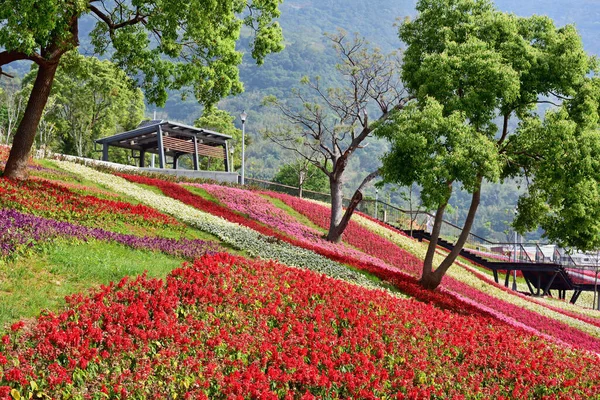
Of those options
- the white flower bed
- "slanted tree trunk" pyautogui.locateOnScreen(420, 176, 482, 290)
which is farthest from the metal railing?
"slanted tree trunk" pyautogui.locateOnScreen(420, 176, 482, 290)

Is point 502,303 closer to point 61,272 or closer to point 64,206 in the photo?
point 64,206

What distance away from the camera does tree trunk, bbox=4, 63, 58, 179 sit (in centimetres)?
1634

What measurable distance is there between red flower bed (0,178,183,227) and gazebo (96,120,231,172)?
2235cm

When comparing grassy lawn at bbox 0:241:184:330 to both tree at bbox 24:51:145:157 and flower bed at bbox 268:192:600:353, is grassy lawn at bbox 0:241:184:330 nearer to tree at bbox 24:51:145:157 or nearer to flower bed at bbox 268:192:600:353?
flower bed at bbox 268:192:600:353

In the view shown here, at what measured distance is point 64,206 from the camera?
14938 mm

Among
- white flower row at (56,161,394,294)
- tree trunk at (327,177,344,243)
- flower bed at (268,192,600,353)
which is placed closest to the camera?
white flower row at (56,161,394,294)

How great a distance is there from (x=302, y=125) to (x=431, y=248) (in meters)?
14.2

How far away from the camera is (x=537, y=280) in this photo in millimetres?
38062

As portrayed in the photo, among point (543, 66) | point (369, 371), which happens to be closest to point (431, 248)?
point (543, 66)

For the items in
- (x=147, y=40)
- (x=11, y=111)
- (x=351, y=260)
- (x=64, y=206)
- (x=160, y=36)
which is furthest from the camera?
(x=11, y=111)

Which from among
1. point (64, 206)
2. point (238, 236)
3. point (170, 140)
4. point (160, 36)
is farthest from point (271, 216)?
point (170, 140)

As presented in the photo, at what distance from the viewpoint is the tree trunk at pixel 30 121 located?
16344 mm

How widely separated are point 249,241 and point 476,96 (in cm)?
799

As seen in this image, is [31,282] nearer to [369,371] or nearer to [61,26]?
[369,371]
